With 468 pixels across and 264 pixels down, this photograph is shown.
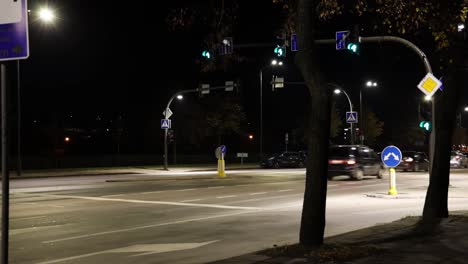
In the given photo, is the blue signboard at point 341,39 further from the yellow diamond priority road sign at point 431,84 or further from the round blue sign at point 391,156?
the yellow diamond priority road sign at point 431,84

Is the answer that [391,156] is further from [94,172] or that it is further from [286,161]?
[286,161]

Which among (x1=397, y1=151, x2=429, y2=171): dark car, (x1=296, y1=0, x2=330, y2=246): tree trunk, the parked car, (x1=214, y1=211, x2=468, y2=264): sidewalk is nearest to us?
(x1=214, y1=211, x2=468, y2=264): sidewalk

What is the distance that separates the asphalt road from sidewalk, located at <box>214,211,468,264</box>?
1.34 m

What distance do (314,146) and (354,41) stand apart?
12.4 meters

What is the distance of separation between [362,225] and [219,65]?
15.6 feet

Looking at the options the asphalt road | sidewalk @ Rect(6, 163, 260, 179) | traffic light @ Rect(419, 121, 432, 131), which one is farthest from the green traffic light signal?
sidewalk @ Rect(6, 163, 260, 179)

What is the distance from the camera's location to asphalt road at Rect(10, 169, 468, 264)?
10.5 m

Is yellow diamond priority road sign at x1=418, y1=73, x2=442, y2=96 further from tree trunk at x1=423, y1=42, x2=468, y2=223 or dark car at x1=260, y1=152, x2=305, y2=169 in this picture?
dark car at x1=260, y1=152, x2=305, y2=169

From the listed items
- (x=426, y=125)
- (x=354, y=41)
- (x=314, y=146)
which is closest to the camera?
(x=314, y=146)

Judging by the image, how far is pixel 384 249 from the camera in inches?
358

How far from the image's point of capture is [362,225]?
13594 mm

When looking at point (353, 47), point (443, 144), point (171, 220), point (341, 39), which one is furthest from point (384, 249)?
point (341, 39)

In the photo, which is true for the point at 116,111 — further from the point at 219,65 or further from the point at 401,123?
the point at 219,65

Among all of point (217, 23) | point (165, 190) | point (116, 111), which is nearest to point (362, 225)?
point (217, 23)
